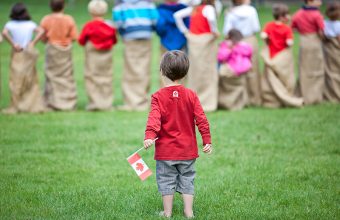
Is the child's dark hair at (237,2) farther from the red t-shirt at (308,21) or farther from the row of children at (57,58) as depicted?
the row of children at (57,58)

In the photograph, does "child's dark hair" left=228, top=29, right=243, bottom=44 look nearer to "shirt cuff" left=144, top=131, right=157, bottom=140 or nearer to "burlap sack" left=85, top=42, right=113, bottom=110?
"burlap sack" left=85, top=42, right=113, bottom=110

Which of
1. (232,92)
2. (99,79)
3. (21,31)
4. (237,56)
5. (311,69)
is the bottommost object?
(232,92)

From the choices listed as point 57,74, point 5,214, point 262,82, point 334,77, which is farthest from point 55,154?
point 334,77

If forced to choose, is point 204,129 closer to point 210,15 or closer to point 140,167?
point 140,167

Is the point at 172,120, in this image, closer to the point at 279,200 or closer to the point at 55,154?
the point at 279,200

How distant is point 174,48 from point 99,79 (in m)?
1.38

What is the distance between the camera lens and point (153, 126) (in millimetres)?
5309

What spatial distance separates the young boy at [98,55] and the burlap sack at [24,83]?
90cm

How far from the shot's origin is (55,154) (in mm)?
7879

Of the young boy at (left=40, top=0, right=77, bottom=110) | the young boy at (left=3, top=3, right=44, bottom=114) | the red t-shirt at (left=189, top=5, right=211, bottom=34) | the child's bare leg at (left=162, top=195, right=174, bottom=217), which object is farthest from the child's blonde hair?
the child's bare leg at (left=162, top=195, right=174, bottom=217)

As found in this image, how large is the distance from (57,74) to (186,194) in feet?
20.7

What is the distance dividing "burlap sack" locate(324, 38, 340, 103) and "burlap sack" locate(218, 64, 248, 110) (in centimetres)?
169

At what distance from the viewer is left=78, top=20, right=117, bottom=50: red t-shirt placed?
11062mm

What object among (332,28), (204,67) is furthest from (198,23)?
(332,28)
